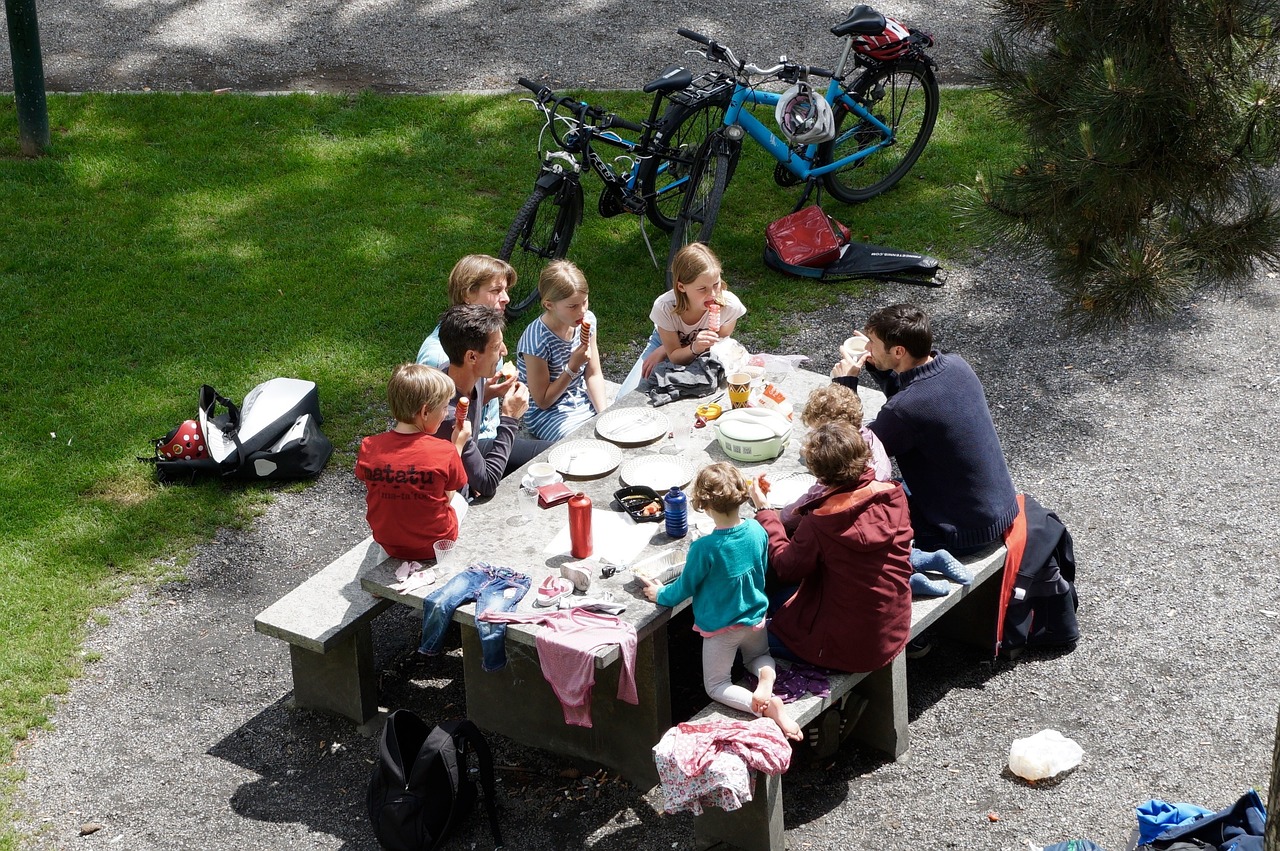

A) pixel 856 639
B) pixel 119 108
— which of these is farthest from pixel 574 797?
pixel 119 108

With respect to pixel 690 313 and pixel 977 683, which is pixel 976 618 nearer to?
pixel 977 683

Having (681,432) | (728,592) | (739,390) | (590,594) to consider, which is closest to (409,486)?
(590,594)

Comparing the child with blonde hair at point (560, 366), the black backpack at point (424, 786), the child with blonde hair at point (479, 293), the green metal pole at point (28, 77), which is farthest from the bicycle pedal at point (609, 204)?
the black backpack at point (424, 786)

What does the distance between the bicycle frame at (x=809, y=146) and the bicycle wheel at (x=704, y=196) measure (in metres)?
0.42

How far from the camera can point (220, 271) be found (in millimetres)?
8086

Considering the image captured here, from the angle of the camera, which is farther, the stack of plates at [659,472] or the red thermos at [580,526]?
the stack of plates at [659,472]

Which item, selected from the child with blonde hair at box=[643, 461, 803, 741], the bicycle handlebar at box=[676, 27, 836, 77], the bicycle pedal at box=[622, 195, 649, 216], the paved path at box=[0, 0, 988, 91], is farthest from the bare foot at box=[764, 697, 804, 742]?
the paved path at box=[0, 0, 988, 91]

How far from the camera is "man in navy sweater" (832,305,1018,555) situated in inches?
179

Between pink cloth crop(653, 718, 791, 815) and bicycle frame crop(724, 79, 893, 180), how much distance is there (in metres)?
5.24

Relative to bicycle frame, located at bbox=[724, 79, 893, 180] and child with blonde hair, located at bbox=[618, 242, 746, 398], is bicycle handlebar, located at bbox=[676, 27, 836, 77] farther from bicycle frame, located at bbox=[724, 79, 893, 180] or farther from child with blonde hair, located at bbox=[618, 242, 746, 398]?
child with blonde hair, located at bbox=[618, 242, 746, 398]

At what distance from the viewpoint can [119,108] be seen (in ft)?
32.8

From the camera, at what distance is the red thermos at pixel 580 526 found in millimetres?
4305

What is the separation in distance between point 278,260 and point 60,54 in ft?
15.0

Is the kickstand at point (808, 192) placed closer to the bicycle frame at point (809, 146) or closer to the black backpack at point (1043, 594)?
the bicycle frame at point (809, 146)
